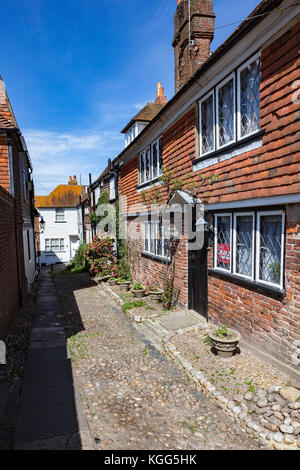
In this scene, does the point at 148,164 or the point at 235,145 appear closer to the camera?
the point at 235,145

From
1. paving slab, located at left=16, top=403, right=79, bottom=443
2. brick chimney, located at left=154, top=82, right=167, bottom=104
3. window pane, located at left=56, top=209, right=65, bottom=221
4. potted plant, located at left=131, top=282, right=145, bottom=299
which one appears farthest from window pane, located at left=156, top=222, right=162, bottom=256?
window pane, located at left=56, top=209, right=65, bottom=221

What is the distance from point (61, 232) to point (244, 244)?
3004 cm

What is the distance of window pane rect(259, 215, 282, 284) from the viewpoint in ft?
16.1

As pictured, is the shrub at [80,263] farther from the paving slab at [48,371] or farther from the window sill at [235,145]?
the window sill at [235,145]

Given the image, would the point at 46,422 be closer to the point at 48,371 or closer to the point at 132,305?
the point at 48,371

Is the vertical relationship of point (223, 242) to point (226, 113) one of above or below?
below

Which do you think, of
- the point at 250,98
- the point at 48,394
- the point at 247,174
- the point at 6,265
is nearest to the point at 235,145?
the point at 247,174

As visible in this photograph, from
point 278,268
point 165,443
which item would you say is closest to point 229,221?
point 278,268

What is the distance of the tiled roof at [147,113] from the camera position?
14641mm

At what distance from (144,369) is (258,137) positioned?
5.02 m

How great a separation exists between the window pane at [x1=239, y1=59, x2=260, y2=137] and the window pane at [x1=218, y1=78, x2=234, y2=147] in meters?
0.33

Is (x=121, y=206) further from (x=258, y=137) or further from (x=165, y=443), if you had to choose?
(x=165, y=443)

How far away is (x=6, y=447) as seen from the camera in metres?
3.53

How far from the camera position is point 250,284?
5.41m
